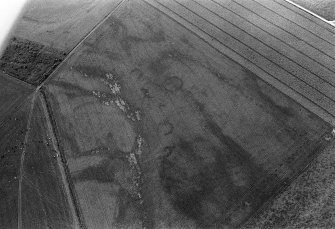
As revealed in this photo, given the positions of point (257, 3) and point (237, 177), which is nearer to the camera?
point (237, 177)

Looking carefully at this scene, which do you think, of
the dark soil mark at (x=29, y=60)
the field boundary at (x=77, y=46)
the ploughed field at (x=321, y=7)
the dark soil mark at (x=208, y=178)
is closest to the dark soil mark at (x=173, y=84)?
the dark soil mark at (x=208, y=178)

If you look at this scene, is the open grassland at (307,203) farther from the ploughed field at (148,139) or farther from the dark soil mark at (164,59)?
the dark soil mark at (164,59)

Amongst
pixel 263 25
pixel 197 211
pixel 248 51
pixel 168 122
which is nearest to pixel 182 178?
pixel 197 211

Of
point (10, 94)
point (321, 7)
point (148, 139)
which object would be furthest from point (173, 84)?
point (321, 7)

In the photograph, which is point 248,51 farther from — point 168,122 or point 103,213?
point 103,213

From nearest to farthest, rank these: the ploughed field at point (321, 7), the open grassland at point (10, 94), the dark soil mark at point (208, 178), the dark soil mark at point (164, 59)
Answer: the dark soil mark at point (208, 178) < the open grassland at point (10, 94) < the dark soil mark at point (164, 59) < the ploughed field at point (321, 7)

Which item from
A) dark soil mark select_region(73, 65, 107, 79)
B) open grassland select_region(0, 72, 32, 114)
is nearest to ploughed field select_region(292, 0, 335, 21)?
dark soil mark select_region(73, 65, 107, 79)
